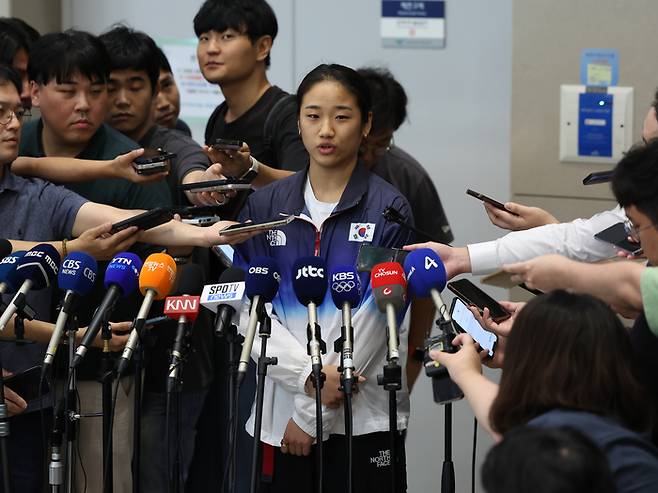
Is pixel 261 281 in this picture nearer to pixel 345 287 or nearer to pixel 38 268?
pixel 345 287

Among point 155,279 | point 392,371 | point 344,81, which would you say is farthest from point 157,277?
point 344,81

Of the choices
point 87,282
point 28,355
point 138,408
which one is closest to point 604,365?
point 138,408

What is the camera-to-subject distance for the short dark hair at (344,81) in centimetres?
321

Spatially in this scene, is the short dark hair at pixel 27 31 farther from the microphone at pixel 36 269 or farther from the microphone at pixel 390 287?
the microphone at pixel 390 287

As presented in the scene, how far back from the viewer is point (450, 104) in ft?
17.2

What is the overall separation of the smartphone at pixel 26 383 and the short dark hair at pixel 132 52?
1240 mm

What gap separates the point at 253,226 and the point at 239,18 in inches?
49.7

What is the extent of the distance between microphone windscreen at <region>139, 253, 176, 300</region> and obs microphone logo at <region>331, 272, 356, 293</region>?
1.26 ft

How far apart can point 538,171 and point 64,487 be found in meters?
2.33

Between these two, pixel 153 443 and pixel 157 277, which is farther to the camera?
pixel 153 443

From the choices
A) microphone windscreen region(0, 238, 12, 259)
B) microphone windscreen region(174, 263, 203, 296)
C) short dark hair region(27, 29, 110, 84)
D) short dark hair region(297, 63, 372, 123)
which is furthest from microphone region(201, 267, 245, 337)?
short dark hair region(27, 29, 110, 84)

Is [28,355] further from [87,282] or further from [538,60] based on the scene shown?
[538,60]

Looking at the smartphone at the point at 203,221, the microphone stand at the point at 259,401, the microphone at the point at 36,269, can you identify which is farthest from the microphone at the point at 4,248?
the microphone stand at the point at 259,401

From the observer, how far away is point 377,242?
3.03 m
